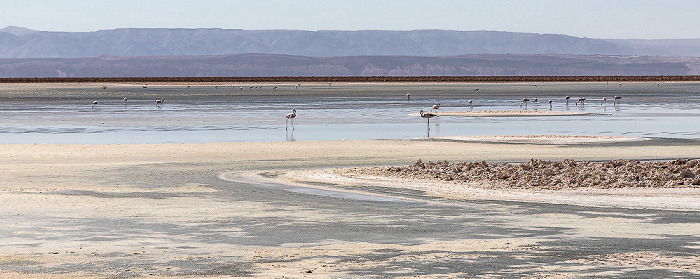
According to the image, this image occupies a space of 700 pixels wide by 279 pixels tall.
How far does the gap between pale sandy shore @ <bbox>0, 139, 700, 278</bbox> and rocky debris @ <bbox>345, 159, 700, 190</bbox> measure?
2.79 ft

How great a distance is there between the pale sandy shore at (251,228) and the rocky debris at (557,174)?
33.5 inches

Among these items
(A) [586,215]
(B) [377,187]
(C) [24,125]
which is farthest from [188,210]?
(C) [24,125]

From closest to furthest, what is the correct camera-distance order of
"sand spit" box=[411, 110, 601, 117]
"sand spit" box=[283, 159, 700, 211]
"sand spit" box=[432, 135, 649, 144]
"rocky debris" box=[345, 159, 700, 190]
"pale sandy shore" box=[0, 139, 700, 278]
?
"pale sandy shore" box=[0, 139, 700, 278] < "sand spit" box=[283, 159, 700, 211] < "rocky debris" box=[345, 159, 700, 190] < "sand spit" box=[432, 135, 649, 144] < "sand spit" box=[411, 110, 601, 117]

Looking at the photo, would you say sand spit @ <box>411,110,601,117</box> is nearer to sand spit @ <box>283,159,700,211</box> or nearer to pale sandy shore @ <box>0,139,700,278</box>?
pale sandy shore @ <box>0,139,700,278</box>

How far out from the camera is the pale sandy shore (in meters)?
10.5

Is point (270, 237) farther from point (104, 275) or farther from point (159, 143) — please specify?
point (159, 143)

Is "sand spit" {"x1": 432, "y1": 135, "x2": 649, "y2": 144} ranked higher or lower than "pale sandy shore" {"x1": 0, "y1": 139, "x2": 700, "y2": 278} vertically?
lower

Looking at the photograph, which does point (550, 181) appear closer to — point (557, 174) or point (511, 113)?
point (557, 174)

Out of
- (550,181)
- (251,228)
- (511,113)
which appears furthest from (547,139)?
(511,113)

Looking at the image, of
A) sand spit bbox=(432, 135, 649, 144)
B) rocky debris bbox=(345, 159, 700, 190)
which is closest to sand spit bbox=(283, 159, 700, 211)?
rocky debris bbox=(345, 159, 700, 190)

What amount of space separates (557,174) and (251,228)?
7.82 metres

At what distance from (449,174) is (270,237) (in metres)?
7.92

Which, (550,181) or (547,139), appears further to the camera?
(547,139)

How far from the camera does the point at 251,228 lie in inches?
526
